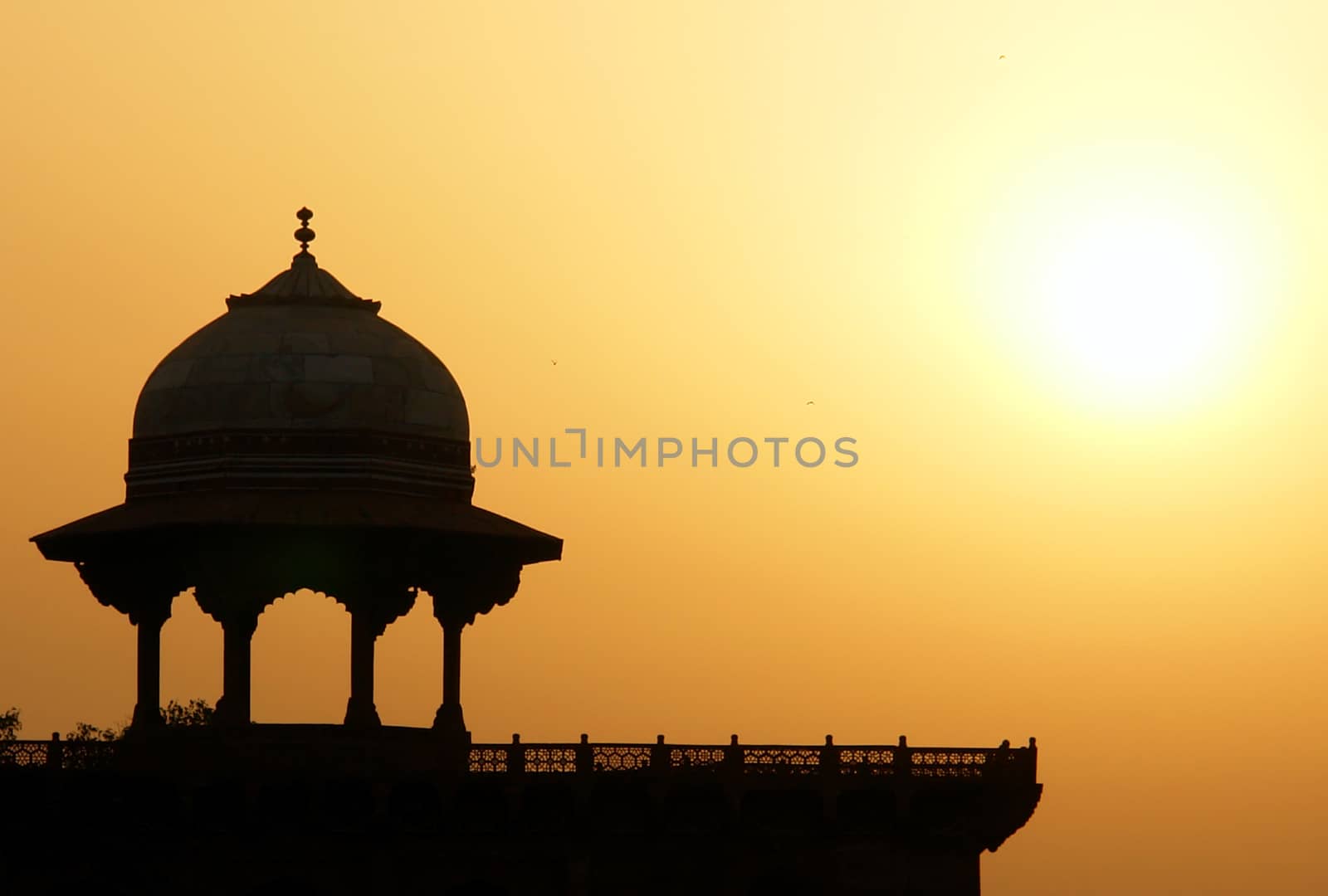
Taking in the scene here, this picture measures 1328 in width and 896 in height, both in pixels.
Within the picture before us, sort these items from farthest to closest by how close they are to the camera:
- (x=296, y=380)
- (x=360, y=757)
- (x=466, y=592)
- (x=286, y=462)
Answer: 1. (x=466, y=592)
2. (x=296, y=380)
3. (x=286, y=462)
4. (x=360, y=757)

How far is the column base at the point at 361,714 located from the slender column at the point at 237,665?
1.78m

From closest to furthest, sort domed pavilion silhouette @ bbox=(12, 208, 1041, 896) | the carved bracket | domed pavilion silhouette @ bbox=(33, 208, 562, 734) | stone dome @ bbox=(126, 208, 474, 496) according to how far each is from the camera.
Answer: domed pavilion silhouette @ bbox=(12, 208, 1041, 896) < domed pavilion silhouette @ bbox=(33, 208, 562, 734) < stone dome @ bbox=(126, 208, 474, 496) < the carved bracket

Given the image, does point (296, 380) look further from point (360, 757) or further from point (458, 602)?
point (360, 757)

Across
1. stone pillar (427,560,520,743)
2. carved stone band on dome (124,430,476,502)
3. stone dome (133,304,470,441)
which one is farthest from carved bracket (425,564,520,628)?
stone dome (133,304,470,441)

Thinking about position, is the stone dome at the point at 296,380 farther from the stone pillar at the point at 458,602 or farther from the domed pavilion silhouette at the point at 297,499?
the stone pillar at the point at 458,602

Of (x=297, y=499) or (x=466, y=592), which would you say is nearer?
(x=297, y=499)

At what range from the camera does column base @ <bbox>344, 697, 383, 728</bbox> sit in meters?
70.5

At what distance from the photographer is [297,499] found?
7094cm

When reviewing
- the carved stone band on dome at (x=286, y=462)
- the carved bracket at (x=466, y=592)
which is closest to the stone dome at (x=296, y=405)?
the carved stone band on dome at (x=286, y=462)

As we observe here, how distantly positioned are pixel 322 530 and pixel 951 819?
12095 millimetres

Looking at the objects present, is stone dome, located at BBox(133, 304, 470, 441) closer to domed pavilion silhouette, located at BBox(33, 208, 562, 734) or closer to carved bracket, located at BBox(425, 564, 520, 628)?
domed pavilion silhouette, located at BBox(33, 208, 562, 734)

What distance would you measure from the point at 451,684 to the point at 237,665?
393cm

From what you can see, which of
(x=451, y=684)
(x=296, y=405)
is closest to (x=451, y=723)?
(x=451, y=684)

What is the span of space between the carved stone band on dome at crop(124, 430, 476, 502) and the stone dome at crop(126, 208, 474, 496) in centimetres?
1
